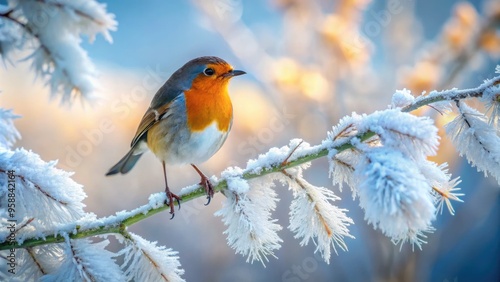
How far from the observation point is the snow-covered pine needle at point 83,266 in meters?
0.57

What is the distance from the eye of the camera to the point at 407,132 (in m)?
0.48

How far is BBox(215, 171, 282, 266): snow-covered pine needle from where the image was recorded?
618 mm

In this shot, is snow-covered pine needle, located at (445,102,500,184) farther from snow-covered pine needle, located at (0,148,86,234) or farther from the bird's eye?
the bird's eye

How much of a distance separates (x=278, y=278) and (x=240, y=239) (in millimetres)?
2287

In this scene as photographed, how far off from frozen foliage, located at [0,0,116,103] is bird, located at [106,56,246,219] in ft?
1.34

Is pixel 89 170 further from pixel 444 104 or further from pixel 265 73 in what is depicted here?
pixel 444 104

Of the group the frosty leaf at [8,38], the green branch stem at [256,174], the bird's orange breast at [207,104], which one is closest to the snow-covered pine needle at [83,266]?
the green branch stem at [256,174]

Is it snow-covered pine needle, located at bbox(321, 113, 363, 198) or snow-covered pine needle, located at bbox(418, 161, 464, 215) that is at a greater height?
Answer: snow-covered pine needle, located at bbox(418, 161, 464, 215)

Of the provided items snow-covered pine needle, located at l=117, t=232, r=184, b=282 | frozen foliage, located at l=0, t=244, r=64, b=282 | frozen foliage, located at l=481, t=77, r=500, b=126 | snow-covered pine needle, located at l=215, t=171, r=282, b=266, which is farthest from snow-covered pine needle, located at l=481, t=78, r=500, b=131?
frozen foliage, located at l=0, t=244, r=64, b=282

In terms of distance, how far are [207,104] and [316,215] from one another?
1.73 feet

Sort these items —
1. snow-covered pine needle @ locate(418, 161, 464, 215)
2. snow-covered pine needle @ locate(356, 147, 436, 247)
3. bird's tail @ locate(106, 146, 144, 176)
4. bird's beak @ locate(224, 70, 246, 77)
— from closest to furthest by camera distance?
→ snow-covered pine needle @ locate(356, 147, 436, 247)
snow-covered pine needle @ locate(418, 161, 464, 215)
bird's beak @ locate(224, 70, 246, 77)
bird's tail @ locate(106, 146, 144, 176)

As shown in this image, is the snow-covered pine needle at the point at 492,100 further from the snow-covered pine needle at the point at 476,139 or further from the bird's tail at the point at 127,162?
the bird's tail at the point at 127,162

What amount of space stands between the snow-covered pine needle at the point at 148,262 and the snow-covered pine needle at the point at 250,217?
0.29 feet

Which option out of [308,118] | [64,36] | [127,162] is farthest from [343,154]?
[308,118]
